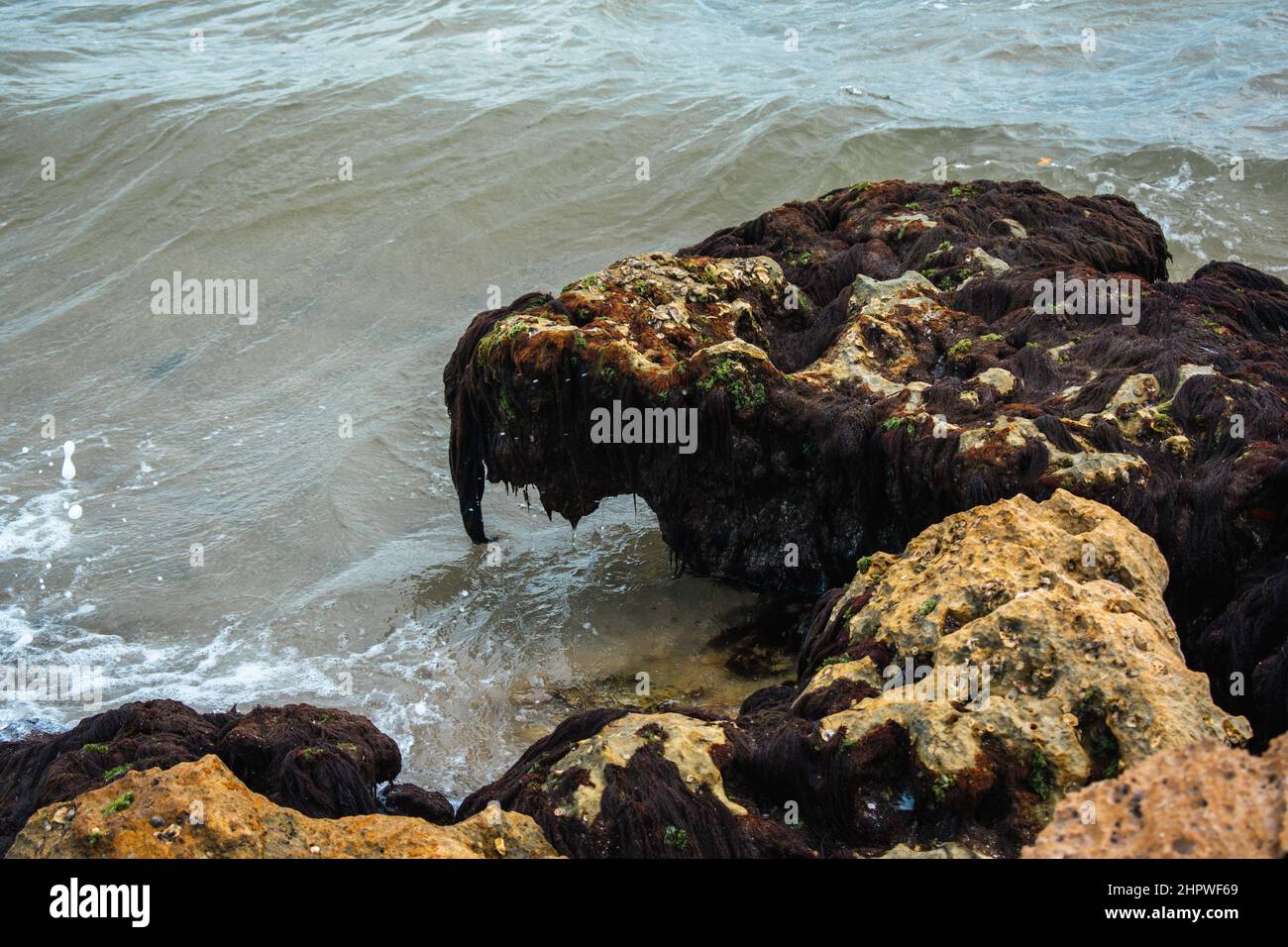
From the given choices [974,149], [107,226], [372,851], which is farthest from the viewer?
[974,149]

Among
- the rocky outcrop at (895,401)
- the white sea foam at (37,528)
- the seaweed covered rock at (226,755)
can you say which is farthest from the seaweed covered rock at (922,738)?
the white sea foam at (37,528)

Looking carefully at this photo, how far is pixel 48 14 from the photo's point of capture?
18.5m

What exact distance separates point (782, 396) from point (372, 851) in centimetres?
344

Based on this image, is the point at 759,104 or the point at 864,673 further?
the point at 759,104

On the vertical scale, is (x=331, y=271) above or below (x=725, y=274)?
below

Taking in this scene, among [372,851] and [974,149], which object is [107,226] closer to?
[974,149]

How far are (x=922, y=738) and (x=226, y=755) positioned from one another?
2.56 meters

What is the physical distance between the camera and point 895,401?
19.9 feet

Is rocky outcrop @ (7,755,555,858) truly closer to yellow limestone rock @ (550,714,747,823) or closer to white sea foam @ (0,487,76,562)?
yellow limestone rock @ (550,714,747,823)

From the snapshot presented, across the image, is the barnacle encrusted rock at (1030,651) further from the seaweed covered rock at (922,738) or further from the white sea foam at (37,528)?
the white sea foam at (37,528)

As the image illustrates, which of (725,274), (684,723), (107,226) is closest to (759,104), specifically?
(107,226)

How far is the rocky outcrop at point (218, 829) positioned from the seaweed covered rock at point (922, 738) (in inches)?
10.5

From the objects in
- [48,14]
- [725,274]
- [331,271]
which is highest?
[48,14]

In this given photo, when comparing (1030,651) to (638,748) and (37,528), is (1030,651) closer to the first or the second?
(638,748)
